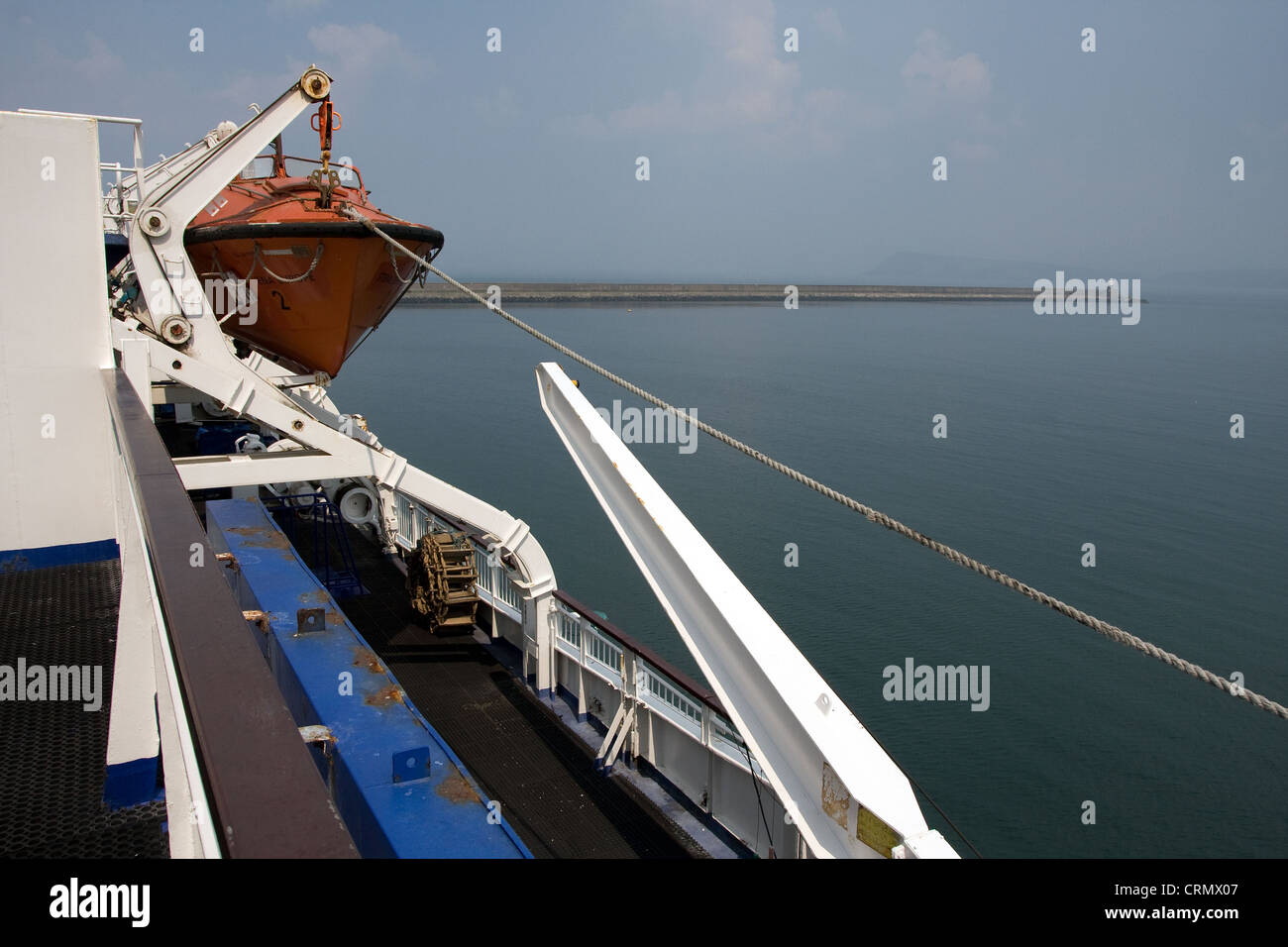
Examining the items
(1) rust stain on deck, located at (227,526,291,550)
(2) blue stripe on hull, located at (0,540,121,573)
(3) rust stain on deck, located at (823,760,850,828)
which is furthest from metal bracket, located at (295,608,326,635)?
(3) rust stain on deck, located at (823,760,850,828)

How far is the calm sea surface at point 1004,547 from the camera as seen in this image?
34.4ft

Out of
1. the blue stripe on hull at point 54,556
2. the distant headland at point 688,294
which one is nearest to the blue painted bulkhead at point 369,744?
the blue stripe on hull at point 54,556

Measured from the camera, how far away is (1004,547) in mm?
17625

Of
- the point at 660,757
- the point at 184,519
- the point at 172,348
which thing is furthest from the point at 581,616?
the point at 184,519

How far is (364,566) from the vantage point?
421 inches

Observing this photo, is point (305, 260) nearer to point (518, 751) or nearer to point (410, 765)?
point (518, 751)

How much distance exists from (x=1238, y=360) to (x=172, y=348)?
5983 centimetres

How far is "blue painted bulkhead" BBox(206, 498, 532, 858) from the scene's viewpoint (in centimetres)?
370

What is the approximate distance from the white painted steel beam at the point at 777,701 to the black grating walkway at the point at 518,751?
8.75ft

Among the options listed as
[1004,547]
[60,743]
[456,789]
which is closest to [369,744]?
[456,789]

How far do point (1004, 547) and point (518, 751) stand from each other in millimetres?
13413

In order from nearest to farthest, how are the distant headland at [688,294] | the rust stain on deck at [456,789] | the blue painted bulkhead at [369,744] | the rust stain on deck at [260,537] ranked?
the blue painted bulkhead at [369,744], the rust stain on deck at [456,789], the rust stain on deck at [260,537], the distant headland at [688,294]

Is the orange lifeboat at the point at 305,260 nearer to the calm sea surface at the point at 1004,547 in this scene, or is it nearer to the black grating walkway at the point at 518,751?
the black grating walkway at the point at 518,751
